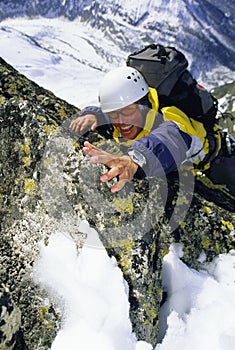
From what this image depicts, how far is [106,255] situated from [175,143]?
1716 mm

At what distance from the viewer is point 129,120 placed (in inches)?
217

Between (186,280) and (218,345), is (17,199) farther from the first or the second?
(218,345)

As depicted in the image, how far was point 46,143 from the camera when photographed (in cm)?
438

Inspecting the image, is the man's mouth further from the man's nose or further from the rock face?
the rock face

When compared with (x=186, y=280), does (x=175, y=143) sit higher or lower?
higher

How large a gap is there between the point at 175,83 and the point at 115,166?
2290 mm

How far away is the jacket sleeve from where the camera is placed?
14.5 feet

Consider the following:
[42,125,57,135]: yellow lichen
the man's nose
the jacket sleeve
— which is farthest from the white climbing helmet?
[42,125,57,135]: yellow lichen

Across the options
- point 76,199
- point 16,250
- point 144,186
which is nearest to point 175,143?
point 144,186

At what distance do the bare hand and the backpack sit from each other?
180 cm

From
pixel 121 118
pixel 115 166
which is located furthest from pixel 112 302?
pixel 121 118

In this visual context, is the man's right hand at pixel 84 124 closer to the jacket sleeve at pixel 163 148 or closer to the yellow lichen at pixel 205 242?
the jacket sleeve at pixel 163 148

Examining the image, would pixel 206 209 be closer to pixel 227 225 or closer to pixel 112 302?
pixel 227 225

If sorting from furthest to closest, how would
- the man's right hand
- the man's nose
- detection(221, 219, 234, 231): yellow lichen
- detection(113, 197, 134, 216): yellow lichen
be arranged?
1. the man's nose
2. the man's right hand
3. detection(221, 219, 234, 231): yellow lichen
4. detection(113, 197, 134, 216): yellow lichen
